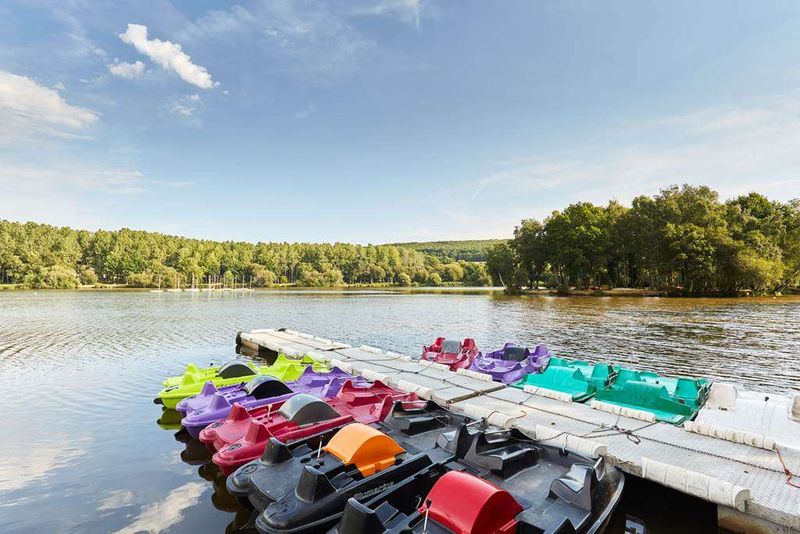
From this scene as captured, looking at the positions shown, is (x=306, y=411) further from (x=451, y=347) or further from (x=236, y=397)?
(x=451, y=347)

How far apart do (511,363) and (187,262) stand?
158952 mm

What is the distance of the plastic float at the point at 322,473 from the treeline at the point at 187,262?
455 ft

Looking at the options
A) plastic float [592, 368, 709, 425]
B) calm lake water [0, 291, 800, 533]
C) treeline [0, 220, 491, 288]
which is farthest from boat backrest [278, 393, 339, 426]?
treeline [0, 220, 491, 288]

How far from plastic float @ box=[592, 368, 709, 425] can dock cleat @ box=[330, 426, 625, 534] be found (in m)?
3.14

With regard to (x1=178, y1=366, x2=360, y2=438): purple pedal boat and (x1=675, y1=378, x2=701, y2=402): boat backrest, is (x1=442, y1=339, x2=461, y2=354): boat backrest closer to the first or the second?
(x1=178, y1=366, x2=360, y2=438): purple pedal boat

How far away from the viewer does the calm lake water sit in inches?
302

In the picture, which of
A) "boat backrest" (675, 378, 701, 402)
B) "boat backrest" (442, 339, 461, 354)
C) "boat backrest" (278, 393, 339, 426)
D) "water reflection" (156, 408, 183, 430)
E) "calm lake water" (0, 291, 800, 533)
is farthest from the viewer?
"boat backrest" (442, 339, 461, 354)

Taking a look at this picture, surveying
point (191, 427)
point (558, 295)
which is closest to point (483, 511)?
point (191, 427)

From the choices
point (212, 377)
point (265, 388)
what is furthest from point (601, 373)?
point (212, 377)

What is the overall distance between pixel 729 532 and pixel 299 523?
20.7 feet

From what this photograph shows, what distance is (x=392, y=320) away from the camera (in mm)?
43250

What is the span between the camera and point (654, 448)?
7840 mm

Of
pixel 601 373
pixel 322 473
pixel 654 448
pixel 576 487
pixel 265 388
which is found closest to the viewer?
pixel 576 487

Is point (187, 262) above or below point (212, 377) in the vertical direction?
above
